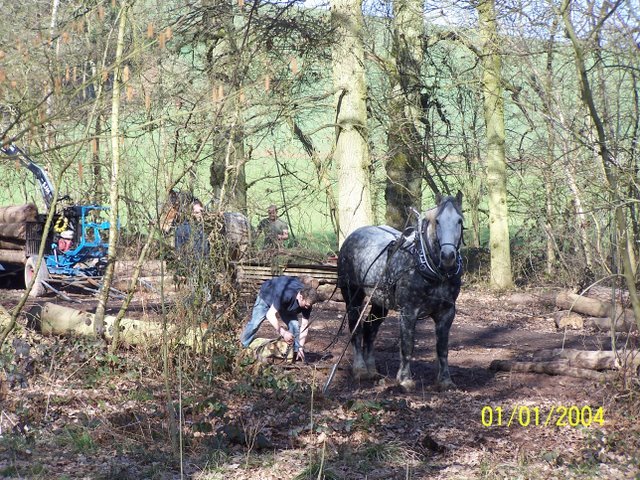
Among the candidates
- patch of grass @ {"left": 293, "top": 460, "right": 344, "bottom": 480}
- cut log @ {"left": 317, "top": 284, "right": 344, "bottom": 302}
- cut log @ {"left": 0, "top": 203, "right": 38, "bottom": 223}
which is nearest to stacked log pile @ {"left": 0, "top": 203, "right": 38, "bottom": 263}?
cut log @ {"left": 0, "top": 203, "right": 38, "bottom": 223}

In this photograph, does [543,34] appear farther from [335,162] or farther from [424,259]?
[335,162]

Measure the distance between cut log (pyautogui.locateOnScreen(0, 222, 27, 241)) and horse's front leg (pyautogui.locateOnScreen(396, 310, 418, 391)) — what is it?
1015cm

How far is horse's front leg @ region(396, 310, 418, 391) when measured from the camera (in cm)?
956

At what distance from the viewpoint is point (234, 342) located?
971cm

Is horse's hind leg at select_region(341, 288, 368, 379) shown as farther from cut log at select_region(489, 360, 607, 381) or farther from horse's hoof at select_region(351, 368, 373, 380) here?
cut log at select_region(489, 360, 607, 381)

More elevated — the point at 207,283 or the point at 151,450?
the point at 207,283

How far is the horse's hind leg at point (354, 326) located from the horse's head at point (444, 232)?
1.27m

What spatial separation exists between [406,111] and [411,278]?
1018 cm

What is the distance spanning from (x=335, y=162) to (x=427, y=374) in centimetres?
773

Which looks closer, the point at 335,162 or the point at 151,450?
the point at 151,450

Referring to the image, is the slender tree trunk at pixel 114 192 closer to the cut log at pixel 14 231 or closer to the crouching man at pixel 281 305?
the crouching man at pixel 281 305

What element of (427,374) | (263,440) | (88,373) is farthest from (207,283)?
(427,374)

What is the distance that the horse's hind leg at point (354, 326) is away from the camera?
33.6ft

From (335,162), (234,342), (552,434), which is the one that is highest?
(335,162)
